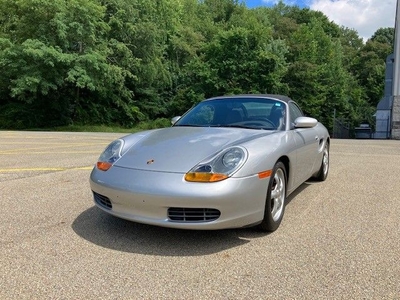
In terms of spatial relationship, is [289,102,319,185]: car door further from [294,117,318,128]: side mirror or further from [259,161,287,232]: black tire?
[259,161,287,232]: black tire

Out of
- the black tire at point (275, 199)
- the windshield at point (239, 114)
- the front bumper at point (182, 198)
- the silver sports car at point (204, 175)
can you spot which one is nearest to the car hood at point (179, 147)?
the silver sports car at point (204, 175)

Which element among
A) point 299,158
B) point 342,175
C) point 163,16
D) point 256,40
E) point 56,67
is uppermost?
point 163,16

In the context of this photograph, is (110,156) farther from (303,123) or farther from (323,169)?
(323,169)

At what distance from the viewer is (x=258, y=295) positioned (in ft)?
7.13

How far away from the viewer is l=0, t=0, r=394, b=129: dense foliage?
22422 mm

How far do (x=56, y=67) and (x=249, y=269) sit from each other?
23.3 m

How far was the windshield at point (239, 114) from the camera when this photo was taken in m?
3.95

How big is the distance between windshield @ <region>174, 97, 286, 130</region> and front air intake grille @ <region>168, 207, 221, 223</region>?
4.65 feet

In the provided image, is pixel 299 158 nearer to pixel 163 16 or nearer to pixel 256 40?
pixel 256 40

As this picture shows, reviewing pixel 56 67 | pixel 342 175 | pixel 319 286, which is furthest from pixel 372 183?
pixel 56 67

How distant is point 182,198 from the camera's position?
2678mm

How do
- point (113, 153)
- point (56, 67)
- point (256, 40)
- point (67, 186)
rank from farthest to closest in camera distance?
1. point (256, 40)
2. point (56, 67)
3. point (67, 186)
4. point (113, 153)

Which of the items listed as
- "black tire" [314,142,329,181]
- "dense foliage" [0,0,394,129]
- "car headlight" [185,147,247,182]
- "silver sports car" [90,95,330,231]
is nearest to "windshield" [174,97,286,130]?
"silver sports car" [90,95,330,231]

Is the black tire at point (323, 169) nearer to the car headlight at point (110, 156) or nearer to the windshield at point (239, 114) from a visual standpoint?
the windshield at point (239, 114)
